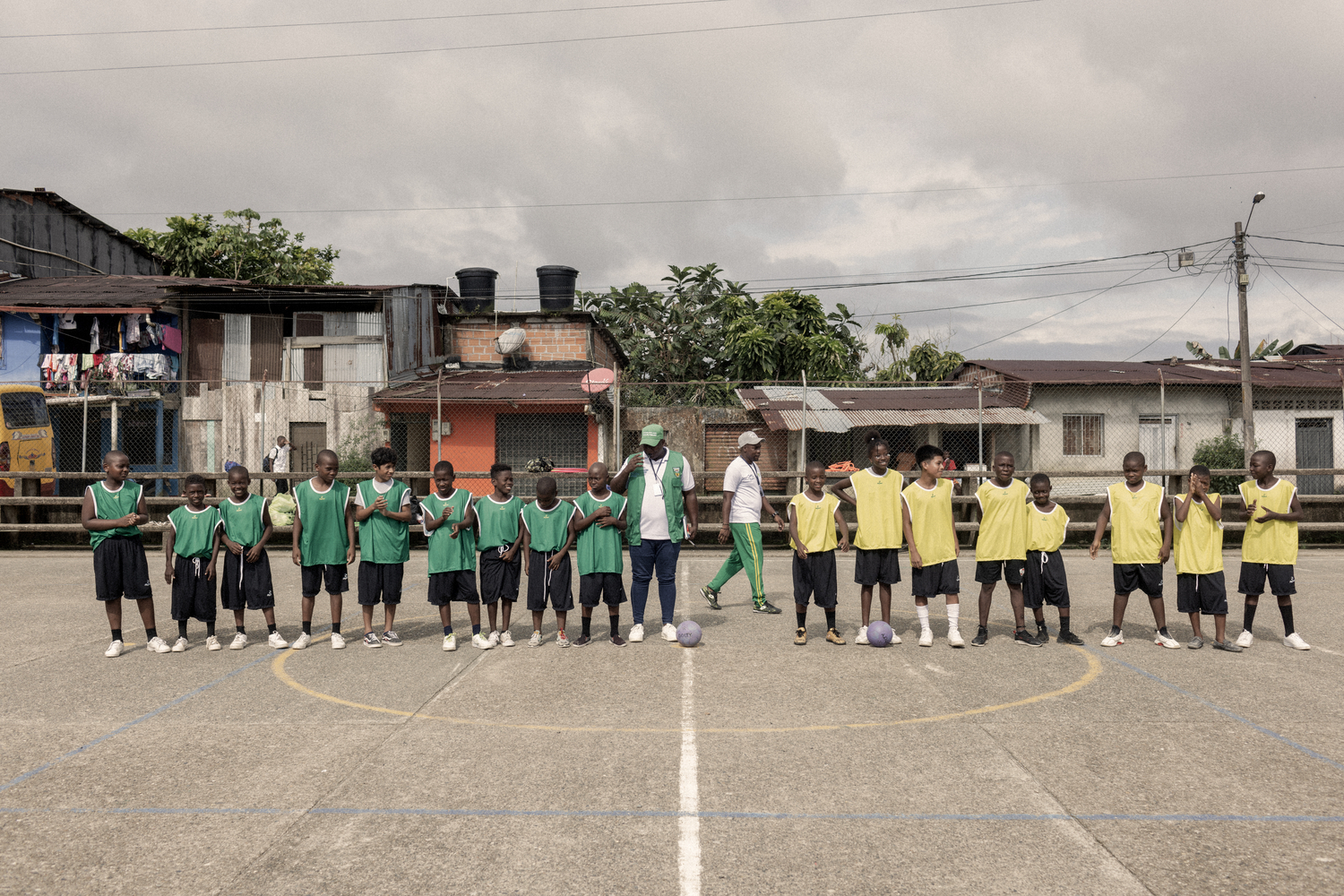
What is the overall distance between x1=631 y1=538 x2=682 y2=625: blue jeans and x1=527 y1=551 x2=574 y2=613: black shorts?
58 centimetres

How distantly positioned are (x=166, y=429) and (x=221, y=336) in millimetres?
2797

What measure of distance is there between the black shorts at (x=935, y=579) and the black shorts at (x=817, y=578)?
2.36ft

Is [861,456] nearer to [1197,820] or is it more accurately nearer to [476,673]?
[476,673]

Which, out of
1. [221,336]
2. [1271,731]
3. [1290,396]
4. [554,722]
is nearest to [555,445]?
[221,336]

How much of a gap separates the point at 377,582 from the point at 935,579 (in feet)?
16.1

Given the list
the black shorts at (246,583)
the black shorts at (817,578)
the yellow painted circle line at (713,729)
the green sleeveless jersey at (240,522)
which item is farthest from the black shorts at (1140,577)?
the green sleeveless jersey at (240,522)

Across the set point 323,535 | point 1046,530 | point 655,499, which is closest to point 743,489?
point 655,499

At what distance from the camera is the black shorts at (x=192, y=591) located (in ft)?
26.4

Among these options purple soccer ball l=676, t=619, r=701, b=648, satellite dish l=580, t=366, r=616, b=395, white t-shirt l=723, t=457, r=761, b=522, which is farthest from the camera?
satellite dish l=580, t=366, r=616, b=395

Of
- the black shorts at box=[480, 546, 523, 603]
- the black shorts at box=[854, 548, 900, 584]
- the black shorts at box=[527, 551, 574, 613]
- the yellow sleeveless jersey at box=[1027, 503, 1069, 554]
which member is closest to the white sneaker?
the yellow sleeveless jersey at box=[1027, 503, 1069, 554]

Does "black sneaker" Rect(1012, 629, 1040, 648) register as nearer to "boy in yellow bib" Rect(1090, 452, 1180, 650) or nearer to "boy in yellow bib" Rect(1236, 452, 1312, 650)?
"boy in yellow bib" Rect(1090, 452, 1180, 650)

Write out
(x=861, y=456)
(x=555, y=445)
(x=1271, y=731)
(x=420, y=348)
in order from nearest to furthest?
(x=1271, y=731), (x=555, y=445), (x=861, y=456), (x=420, y=348)

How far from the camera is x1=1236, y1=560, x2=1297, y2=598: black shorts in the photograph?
26.2 ft

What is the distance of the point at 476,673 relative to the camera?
711 centimetres
